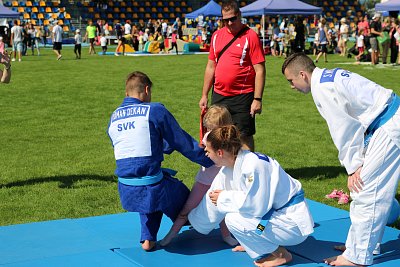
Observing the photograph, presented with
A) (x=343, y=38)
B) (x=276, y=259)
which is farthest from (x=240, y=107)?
(x=343, y=38)

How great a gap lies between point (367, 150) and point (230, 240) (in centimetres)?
134

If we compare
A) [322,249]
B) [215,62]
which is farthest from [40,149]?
[322,249]

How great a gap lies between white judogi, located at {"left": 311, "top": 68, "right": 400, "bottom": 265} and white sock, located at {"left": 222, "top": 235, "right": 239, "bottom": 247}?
0.96 meters

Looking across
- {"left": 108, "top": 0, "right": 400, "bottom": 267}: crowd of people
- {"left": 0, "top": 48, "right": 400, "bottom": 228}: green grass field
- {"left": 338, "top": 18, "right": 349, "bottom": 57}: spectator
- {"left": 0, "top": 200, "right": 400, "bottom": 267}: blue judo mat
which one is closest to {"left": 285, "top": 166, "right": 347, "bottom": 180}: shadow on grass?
{"left": 0, "top": 48, "right": 400, "bottom": 228}: green grass field

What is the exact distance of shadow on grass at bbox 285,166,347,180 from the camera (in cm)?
827

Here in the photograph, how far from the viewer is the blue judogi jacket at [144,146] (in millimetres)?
5211

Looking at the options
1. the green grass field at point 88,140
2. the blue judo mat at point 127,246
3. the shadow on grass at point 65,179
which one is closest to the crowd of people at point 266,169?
the blue judo mat at point 127,246

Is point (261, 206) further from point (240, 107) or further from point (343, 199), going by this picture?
point (343, 199)

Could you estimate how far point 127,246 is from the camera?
18.0ft

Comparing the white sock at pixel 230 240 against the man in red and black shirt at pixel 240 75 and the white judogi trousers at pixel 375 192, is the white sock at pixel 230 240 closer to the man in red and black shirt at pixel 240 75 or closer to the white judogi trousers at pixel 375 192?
the white judogi trousers at pixel 375 192

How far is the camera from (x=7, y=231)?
19.6 feet

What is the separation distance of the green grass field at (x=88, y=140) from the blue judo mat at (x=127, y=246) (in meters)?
0.67

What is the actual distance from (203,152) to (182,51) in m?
30.5

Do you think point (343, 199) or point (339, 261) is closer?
point (339, 261)
